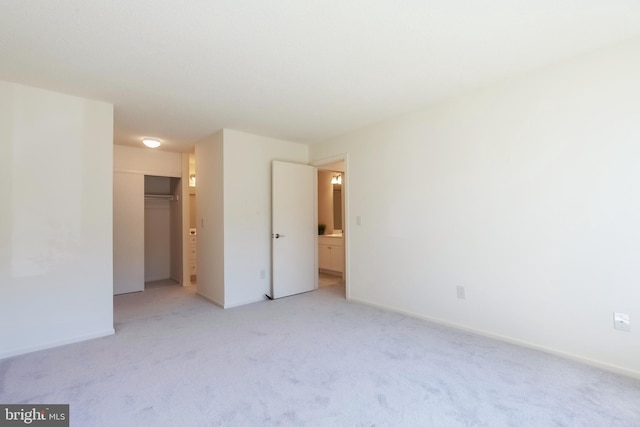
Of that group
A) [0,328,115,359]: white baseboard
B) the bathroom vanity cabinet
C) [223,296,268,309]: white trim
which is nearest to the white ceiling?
[0,328,115,359]: white baseboard

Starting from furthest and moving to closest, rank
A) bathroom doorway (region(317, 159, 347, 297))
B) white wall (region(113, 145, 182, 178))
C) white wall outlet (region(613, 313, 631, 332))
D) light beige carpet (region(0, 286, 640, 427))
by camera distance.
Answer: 1. bathroom doorway (region(317, 159, 347, 297))
2. white wall (region(113, 145, 182, 178))
3. white wall outlet (region(613, 313, 631, 332))
4. light beige carpet (region(0, 286, 640, 427))

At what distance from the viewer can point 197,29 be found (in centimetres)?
200

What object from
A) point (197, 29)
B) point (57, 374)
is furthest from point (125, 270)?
point (197, 29)

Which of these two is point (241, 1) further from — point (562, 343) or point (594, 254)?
point (562, 343)

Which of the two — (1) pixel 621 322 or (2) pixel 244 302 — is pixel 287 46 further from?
(2) pixel 244 302

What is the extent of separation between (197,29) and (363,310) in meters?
3.35

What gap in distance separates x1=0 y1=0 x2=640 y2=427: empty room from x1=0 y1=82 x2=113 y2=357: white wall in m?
0.02

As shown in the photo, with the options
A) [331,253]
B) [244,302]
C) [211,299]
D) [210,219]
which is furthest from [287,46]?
[331,253]

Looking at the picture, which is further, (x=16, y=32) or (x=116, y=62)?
(x=116, y=62)

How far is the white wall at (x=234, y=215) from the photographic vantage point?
4.12 m

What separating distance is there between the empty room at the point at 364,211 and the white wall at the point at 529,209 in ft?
0.05

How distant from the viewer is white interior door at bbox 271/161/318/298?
4531 mm

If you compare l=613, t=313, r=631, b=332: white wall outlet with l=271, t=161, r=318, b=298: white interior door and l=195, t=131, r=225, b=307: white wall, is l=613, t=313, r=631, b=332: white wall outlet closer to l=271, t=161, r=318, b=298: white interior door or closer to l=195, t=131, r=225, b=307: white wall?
l=271, t=161, r=318, b=298: white interior door

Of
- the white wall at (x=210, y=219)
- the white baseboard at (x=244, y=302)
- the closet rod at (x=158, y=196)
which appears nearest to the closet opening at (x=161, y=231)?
the closet rod at (x=158, y=196)
